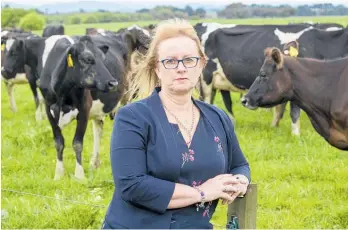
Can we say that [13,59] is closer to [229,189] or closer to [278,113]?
[278,113]

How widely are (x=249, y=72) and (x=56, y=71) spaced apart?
14.3ft

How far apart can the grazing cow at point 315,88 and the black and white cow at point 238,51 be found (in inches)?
118

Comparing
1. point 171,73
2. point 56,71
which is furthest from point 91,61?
point 171,73

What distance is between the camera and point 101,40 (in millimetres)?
9633

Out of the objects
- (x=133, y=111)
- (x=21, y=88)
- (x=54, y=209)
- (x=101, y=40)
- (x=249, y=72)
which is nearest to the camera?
(x=133, y=111)

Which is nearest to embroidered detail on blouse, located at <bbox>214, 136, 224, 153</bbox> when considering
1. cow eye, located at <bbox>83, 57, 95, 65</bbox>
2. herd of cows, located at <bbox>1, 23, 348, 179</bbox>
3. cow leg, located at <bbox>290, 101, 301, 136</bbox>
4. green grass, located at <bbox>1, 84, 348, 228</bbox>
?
green grass, located at <bbox>1, 84, 348, 228</bbox>

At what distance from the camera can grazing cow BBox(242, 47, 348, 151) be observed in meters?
6.66

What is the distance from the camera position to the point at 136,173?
8.21ft

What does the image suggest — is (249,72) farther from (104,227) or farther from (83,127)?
(104,227)

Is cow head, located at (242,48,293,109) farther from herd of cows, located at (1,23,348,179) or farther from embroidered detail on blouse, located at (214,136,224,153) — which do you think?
embroidered detail on blouse, located at (214,136,224,153)

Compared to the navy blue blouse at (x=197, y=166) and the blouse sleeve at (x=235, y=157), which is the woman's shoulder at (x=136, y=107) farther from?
the blouse sleeve at (x=235, y=157)

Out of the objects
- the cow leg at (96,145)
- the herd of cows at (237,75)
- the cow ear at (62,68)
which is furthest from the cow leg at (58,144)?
the cow leg at (96,145)

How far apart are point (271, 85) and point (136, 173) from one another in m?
5.35

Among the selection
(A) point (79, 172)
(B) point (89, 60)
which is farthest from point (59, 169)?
(B) point (89, 60)
